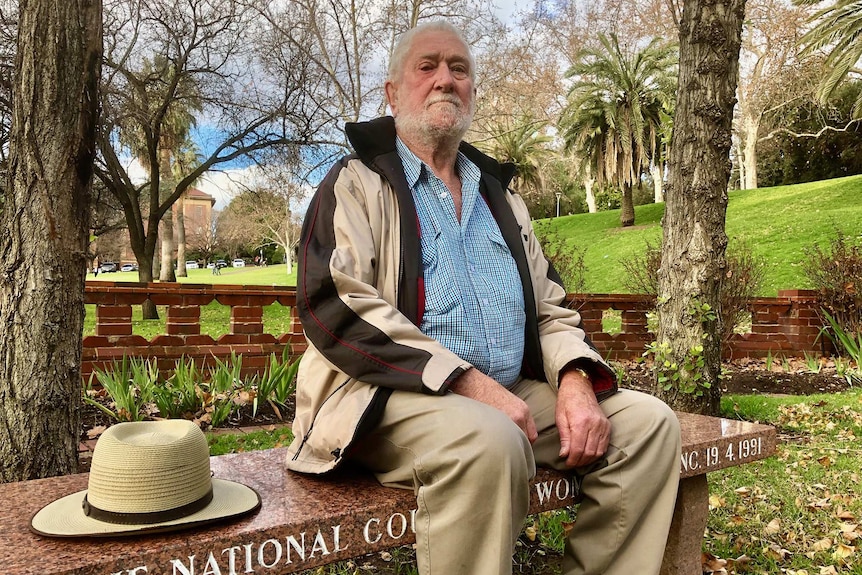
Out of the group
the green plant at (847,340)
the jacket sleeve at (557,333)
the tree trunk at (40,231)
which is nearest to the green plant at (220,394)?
the tree trunk at (40,231)

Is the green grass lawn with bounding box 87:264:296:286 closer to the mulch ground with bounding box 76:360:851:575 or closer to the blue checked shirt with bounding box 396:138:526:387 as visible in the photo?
the mulch ground with bounding box 76:360:851:575

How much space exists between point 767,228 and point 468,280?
21263 millimetres

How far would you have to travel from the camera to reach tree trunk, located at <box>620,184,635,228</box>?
89.5 ft

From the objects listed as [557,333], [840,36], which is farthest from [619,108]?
[557,333]

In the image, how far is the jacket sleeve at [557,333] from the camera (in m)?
2.29

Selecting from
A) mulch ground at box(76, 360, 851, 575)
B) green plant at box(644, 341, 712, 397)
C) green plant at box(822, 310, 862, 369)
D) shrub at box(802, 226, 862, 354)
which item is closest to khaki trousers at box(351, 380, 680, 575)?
mulch ground at box(76, 360, 851, 575)

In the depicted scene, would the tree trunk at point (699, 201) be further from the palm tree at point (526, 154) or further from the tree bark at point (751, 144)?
the tree bark at point (751, 144)

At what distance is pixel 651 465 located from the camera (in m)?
2.16

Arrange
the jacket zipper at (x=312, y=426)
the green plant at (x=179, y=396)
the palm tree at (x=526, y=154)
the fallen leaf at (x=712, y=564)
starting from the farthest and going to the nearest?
the palm tree at (x=526, y=154) < the green plant at (x=179, y=396) < the fallen leaf at (x=712, y=564) < the jacket zipper at (x=312, y=426)

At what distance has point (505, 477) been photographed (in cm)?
177

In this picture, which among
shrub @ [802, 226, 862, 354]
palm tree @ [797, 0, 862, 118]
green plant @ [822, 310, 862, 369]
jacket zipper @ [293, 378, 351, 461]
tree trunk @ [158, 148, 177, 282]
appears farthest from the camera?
tree trunk @ [158, 148, 177, 282]

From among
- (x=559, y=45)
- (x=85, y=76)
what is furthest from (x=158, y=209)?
(x=85, y=76)

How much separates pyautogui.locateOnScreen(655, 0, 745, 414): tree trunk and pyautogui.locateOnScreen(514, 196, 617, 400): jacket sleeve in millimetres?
2494

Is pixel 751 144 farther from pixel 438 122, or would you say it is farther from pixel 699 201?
pixel 438 122
